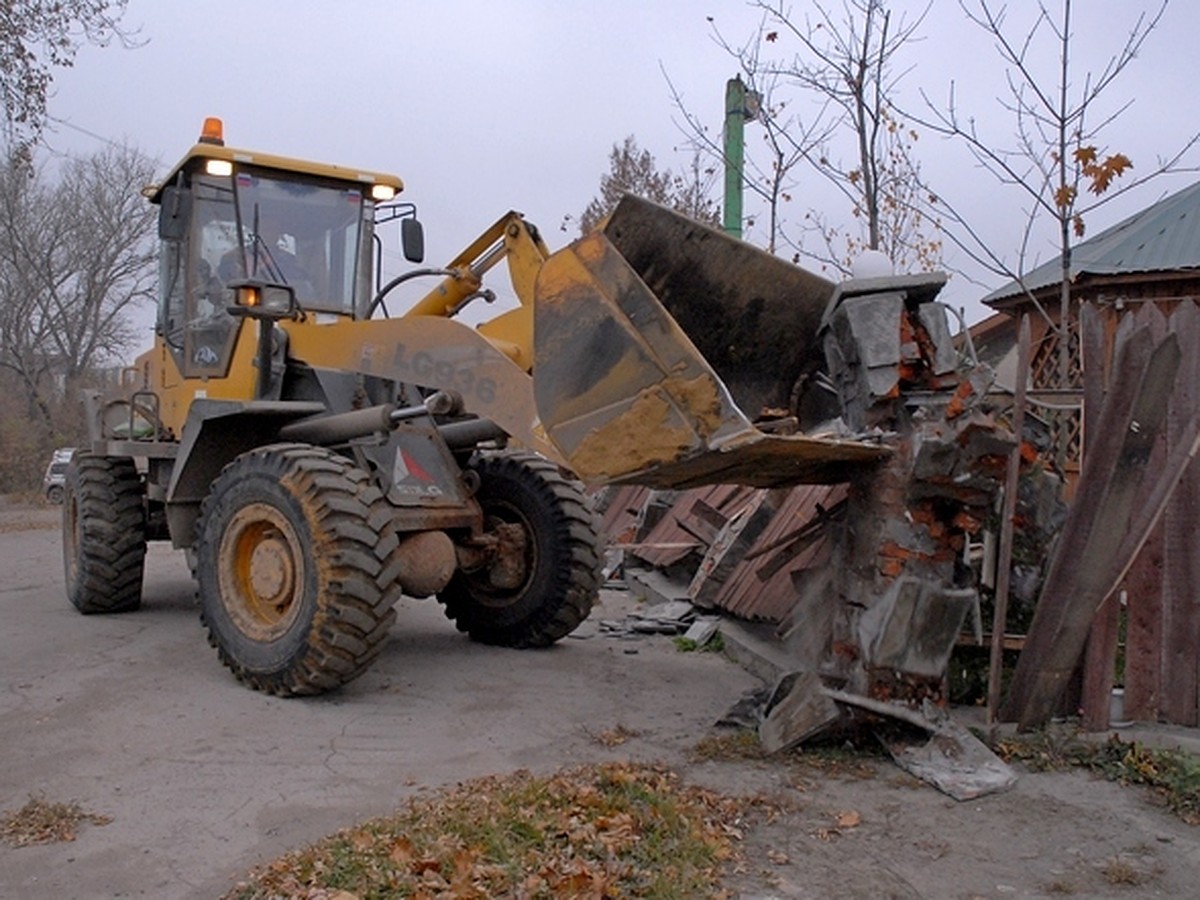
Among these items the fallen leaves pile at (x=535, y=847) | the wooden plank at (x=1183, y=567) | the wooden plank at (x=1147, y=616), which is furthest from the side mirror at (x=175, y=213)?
the wooden plank at (x=1183, y=567)

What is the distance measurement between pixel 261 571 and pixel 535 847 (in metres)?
3.17

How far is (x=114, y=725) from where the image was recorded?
5730 mm

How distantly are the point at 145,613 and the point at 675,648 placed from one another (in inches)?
173

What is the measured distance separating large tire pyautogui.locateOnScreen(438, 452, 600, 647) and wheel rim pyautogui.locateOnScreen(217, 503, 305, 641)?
5.71 ft

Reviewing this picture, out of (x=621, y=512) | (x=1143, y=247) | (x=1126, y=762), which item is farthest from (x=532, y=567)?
(x=1143, y=247)

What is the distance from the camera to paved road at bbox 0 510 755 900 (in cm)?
416

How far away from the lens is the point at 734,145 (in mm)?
10742

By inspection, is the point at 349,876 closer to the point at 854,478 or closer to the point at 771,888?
the point at 771,888

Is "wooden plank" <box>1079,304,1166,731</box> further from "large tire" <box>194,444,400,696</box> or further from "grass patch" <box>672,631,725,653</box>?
"large tire" <box>194,444,400,696</box>

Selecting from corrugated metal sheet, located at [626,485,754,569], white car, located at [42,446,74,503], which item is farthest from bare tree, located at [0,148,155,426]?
corrugated metal sheet, located at [626,485,754,569]

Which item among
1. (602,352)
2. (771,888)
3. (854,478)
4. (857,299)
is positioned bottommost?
(771,888)

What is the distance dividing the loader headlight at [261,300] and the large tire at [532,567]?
1817 mm

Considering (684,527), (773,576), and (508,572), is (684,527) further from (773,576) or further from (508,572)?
(508,572)

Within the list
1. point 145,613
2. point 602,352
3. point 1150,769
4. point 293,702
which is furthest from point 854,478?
point 145,613
